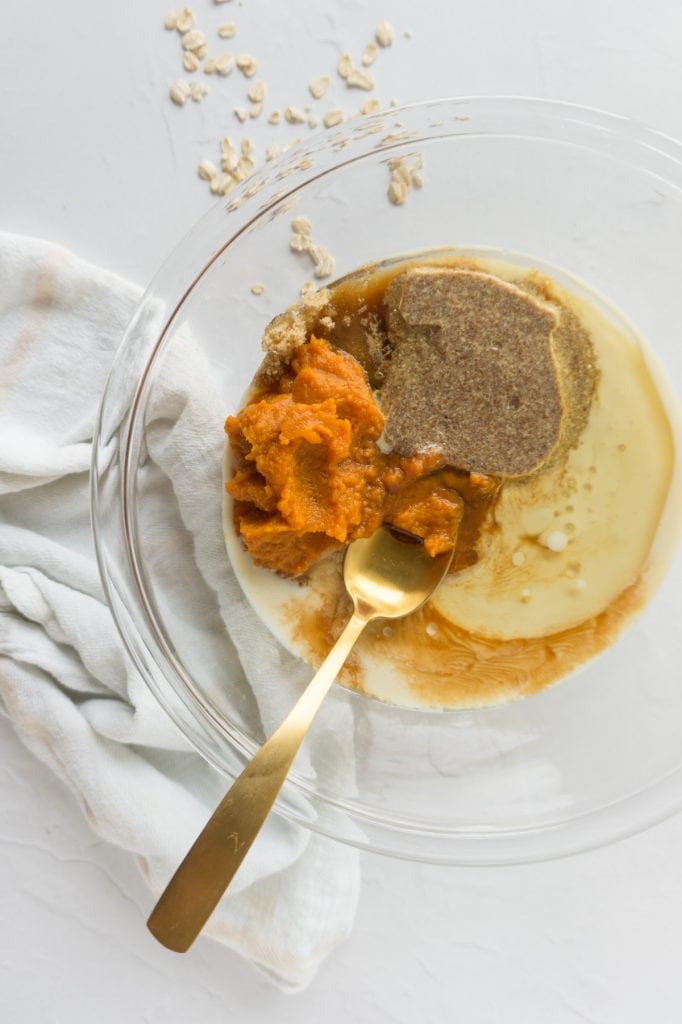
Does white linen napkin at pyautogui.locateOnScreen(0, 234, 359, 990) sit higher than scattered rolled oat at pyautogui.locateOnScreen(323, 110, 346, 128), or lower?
lower

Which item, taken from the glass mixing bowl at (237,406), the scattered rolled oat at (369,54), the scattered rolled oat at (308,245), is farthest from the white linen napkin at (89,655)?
the scattered rolled oat at (369,54)

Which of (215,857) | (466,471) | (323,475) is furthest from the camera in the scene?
(466,471)

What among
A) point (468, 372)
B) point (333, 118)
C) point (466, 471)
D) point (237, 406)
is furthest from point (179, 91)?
point (466, 471)

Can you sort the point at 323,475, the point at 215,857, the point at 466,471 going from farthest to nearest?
1. the point at 466,471
2. the point at 323,475
3. the point at 215,857

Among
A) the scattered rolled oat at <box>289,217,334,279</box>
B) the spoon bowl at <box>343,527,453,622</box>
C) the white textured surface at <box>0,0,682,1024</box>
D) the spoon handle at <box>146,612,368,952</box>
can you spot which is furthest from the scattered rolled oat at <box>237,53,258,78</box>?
the spoon handle at <box>146,612,368,952</box>

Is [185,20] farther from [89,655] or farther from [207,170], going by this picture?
[89,655]

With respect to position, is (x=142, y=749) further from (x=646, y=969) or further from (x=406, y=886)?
(x=646, y=969)

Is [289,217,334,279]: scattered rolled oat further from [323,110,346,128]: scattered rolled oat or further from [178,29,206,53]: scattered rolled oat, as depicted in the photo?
[178,29,206,53]: scattered rolled oat
